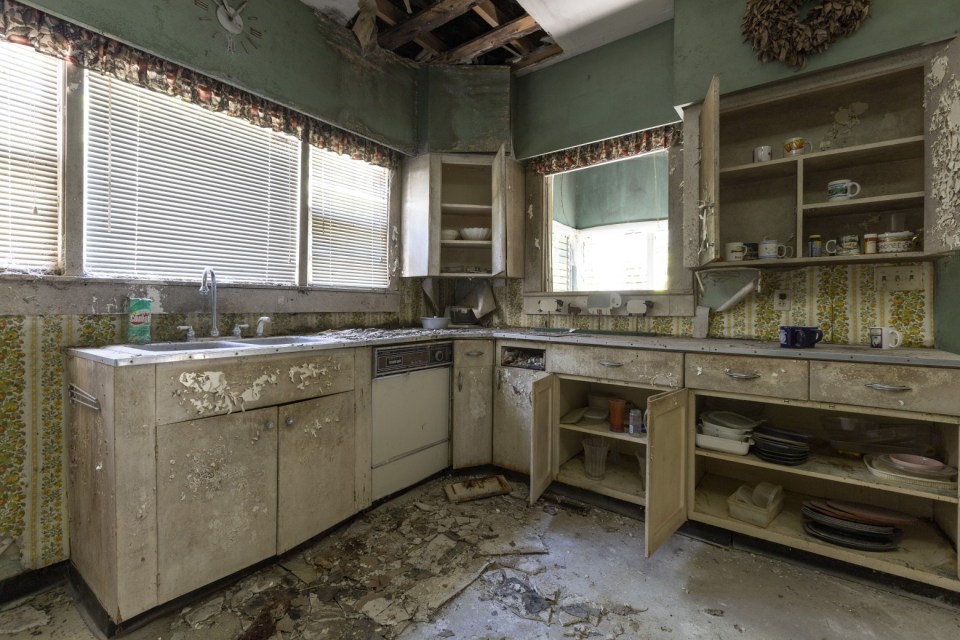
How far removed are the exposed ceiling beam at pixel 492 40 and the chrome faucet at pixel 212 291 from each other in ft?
7.52

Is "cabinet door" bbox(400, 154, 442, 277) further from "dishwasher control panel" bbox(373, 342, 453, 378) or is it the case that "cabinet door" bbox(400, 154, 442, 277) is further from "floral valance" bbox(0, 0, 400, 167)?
"dishwasher control panel" bbox(373, 342, 453, 378)

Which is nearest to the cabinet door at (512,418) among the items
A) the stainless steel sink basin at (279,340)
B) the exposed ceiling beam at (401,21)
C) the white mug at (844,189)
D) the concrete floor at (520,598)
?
the concrete floor at (520,598)

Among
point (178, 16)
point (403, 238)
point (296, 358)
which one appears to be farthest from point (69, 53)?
point (403, 238)

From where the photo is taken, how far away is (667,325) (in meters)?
2.72

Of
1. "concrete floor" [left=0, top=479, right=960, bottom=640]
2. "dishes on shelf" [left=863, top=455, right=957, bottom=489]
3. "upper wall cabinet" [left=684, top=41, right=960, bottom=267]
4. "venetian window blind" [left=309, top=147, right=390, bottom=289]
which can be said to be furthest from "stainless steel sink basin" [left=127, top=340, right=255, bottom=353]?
"dishes on shelf" [left=863, top=455, right=957, bottom=489]

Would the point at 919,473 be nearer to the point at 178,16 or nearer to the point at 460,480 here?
the point at 460,480

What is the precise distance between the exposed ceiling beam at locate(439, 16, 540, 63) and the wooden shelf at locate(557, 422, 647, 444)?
2608 mm

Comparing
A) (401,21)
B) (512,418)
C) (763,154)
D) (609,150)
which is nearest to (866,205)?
(763,154)

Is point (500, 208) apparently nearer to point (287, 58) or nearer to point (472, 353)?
point (472, 353)

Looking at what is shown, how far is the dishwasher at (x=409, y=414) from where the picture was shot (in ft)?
7.75

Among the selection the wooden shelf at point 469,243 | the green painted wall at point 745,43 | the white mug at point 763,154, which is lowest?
the wooden shelf at point 469,243

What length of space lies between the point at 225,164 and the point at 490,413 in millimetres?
2200

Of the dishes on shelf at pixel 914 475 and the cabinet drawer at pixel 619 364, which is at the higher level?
the cabinet drawer at pixel 619 364

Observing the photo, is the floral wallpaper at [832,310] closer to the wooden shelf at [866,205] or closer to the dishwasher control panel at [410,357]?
the wooden shelf at [866,205]
